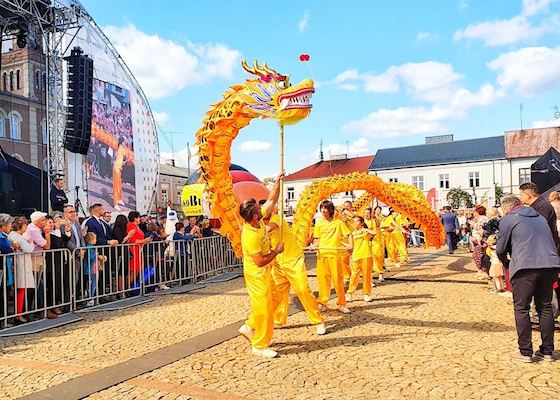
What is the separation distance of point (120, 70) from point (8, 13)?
4.54 metres

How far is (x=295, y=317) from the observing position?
22.9 ft

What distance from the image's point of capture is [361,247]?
8.54 metres

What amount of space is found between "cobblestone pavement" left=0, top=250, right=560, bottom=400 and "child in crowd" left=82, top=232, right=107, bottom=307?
770 mm

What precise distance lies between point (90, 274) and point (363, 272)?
15.0 ft

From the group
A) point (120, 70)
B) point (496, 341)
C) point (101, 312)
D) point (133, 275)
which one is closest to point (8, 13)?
point (120, 70)

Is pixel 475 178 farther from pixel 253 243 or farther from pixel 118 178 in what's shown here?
pixel 253 243

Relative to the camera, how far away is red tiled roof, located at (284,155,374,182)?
51281 millimetres

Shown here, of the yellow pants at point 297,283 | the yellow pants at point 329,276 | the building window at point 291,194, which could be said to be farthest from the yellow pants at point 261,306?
the building window at point 291,194

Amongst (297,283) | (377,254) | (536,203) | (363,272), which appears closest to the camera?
(536,203)

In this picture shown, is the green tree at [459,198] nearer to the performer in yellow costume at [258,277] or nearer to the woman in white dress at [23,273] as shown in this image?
the woman in white dress at [23,273]

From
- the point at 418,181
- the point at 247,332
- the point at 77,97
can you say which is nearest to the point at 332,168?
the point at 418,181

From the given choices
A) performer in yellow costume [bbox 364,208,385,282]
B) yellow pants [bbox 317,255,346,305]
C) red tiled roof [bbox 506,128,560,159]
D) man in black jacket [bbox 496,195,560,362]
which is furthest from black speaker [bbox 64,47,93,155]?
red tiled roof [bbox 506,128,560,159]

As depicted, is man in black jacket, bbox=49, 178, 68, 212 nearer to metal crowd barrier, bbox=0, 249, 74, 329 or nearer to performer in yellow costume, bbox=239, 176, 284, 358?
metal crowd barrier, bbox=0, 249, 74, 329

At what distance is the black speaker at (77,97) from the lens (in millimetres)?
15742
